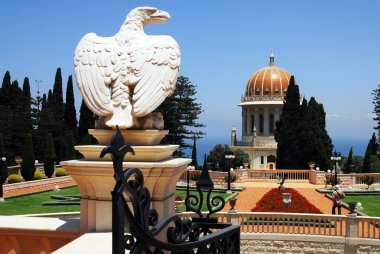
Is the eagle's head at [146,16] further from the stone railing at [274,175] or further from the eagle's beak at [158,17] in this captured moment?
the stone railing at [274,175]

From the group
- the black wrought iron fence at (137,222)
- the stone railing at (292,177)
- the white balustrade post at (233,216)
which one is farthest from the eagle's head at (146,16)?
the stone railing at (292,177)

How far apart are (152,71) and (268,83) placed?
200 feet

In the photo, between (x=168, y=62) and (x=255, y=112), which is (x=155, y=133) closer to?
(x=168, y=62)

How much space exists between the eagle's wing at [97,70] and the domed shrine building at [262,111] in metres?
56.9

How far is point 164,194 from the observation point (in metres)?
4.53

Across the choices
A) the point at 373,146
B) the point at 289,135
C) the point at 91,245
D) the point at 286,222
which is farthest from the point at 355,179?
the point at 91,245

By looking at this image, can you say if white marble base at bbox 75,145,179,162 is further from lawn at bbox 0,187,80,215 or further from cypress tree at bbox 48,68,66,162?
cypress tree at bbox 48,68,66,162

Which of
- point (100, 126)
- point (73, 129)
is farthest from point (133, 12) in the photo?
point (73, 129)

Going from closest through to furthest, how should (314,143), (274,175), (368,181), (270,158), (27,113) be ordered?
(368,181)
(274,175)
(314,143)
(27,113)
(270,158)

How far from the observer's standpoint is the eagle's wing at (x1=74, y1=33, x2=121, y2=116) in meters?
4.82

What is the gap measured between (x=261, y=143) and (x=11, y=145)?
31.3 metres

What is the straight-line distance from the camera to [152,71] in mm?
4898

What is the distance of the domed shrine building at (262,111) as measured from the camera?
61688mm

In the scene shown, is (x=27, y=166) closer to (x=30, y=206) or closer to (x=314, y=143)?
(x=30, y=206)
